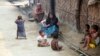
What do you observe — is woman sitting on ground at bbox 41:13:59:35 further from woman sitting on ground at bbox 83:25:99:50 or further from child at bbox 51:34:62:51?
woman sitting on ground at bbox 83:25:99:50

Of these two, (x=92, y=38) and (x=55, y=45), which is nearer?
(x=92, y=38)

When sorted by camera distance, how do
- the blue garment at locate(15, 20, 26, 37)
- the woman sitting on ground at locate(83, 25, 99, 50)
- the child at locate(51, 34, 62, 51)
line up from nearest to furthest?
the woman sitting on ground at locate(83, 25, 99, 50)
the child at locate(51, 34, 62, 51)
the blue garment at locate(15, 20, 26, 37)

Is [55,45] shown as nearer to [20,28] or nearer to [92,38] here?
[92,38]

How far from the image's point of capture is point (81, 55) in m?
10.3

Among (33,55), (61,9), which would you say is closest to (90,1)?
(33,55)

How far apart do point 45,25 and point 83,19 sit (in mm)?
2041

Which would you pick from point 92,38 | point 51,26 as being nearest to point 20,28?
point 51,26

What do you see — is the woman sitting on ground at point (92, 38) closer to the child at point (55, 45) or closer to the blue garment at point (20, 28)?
the child at point (55, 45)

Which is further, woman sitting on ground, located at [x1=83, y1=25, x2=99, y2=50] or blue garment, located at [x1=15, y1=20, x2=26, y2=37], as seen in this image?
blue garment, located at [x1=15, y1=20, x2=26, y2=37]

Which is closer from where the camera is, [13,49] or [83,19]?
[13,49]

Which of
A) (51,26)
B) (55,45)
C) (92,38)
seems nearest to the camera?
(92,38)

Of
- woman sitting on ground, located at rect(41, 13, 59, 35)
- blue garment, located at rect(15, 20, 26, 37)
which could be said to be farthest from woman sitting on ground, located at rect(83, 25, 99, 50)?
blue garment, located at rect(15, 20, 26, 37)

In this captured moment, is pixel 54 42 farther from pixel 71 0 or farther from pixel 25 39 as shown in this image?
pixel 71 0

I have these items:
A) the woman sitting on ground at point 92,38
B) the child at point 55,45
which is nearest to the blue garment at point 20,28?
the child at point 55,45
